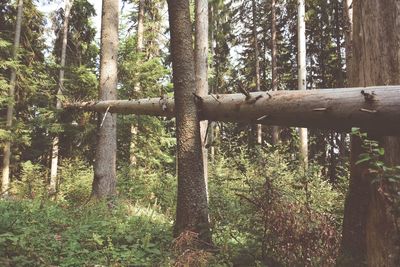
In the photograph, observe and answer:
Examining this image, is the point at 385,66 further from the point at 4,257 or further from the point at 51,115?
the point at 51,115

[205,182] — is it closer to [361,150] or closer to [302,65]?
[361,150]

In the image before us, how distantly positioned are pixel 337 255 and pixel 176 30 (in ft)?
12.5

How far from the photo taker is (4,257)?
4.71 meters

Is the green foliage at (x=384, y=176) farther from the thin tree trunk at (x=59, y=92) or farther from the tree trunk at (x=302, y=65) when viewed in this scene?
the thin tree trunk at (x=59, y=92)

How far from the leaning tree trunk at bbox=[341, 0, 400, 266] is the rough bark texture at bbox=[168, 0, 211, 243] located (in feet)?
6.69

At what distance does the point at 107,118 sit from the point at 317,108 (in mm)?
7127

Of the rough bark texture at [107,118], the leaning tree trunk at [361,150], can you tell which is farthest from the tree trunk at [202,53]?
the leaning tree trunk at [361,150]

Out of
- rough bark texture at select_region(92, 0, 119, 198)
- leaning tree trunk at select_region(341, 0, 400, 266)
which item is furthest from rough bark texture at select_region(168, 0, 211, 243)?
rough bark texture at select_region(92, 0, 119, 198)

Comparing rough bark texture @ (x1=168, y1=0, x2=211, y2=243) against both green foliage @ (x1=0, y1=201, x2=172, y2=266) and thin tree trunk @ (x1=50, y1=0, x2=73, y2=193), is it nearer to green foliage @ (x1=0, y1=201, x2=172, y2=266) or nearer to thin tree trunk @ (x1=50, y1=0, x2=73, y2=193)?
green foliage @ (x1=0, y1=201, x2=172, y2=266)

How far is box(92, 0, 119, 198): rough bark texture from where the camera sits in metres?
→ 9.96

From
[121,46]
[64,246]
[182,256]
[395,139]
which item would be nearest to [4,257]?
[64,246]

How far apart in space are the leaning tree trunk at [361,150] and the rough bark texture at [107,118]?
671cm

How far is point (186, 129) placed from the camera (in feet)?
18.7

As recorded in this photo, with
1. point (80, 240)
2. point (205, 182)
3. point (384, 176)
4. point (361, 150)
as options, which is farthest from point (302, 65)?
point (384, 176)
